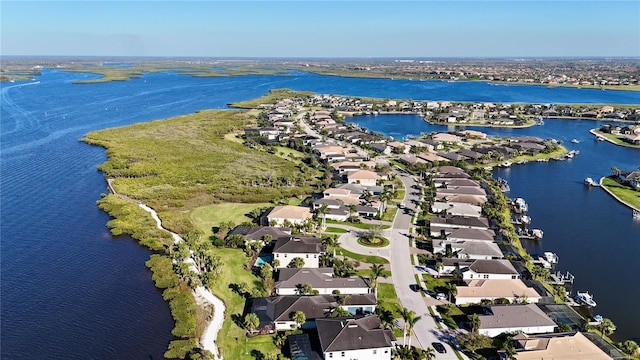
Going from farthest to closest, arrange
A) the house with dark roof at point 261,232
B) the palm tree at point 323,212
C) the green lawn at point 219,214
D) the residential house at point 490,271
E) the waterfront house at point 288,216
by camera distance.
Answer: the green lawn at point 219,214, the waterfront house at point 288,216, the palm tree at point 323,212, the house with dark roof at point 261,232, the residential house at point 490,271

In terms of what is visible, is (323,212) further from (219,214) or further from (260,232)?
(219,214)

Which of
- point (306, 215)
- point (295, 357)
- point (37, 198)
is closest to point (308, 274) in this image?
point (295, 357)

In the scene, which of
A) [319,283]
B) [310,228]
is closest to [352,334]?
[319,283]

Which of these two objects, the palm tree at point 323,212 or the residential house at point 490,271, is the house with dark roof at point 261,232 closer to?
the palm tree at point 323,212

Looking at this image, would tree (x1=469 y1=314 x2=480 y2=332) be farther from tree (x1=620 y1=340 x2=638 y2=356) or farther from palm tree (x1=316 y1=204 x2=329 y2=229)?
palm tree (x1=316 y1=204 x2=329 y2=229)

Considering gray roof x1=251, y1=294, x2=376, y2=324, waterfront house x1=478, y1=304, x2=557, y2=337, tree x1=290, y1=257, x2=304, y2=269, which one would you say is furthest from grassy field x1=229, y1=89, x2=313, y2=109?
waterfront house x1=478, y1=304, x2=557, y2=337

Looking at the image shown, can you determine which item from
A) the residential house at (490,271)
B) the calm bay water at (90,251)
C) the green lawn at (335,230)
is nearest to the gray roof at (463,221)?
the calm bay water at (90,251)

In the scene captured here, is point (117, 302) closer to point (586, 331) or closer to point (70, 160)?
point (586, 331)
